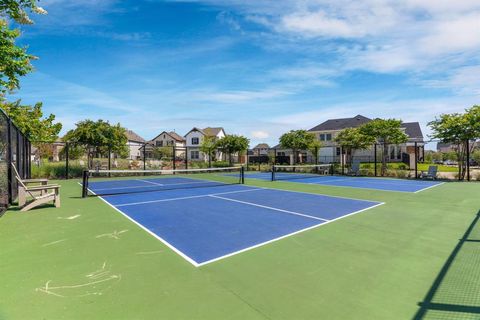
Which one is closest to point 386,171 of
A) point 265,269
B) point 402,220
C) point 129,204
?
point 402,220

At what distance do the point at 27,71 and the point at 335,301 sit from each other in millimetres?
9761

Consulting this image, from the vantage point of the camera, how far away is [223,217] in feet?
22.8

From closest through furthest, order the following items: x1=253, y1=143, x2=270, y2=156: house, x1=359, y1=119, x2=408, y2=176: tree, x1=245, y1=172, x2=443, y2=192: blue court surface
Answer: x1=245, y1=172, x2=443, y2=192: blue court surface < x1=359, y1=119, x2=408, y2=176: tree < x1=253, y1=143, x2=270, y2=156: house

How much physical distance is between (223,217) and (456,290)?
4704 millimetres

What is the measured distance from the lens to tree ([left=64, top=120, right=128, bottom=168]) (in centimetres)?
2122

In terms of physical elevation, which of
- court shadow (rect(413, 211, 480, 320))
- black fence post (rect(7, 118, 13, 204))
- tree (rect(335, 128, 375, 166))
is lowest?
court shadow (rect(413, 211, 480, 320))

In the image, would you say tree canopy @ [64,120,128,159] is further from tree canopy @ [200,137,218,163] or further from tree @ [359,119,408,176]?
tree @ [359,119,408,176]

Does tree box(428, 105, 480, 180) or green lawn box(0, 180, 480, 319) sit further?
tree box(428, 105, 480, 180)

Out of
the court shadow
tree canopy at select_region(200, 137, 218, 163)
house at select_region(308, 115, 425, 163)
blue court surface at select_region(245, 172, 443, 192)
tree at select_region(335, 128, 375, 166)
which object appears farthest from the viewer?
house at select_region(308, 115, 425, 163)

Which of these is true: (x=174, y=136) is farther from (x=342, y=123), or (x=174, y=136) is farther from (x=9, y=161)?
(x=9, y=161)

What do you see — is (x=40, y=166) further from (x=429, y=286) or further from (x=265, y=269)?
(x=429, y=286)

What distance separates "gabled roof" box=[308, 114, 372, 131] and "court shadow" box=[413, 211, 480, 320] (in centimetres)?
4045

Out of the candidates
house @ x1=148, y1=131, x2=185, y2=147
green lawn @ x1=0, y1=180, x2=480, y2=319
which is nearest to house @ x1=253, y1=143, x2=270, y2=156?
house @ x1=148, y1=131, x2=185, y2=147

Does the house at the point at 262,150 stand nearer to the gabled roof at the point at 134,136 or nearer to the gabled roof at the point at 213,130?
the gabled roof at the point at 213,130
